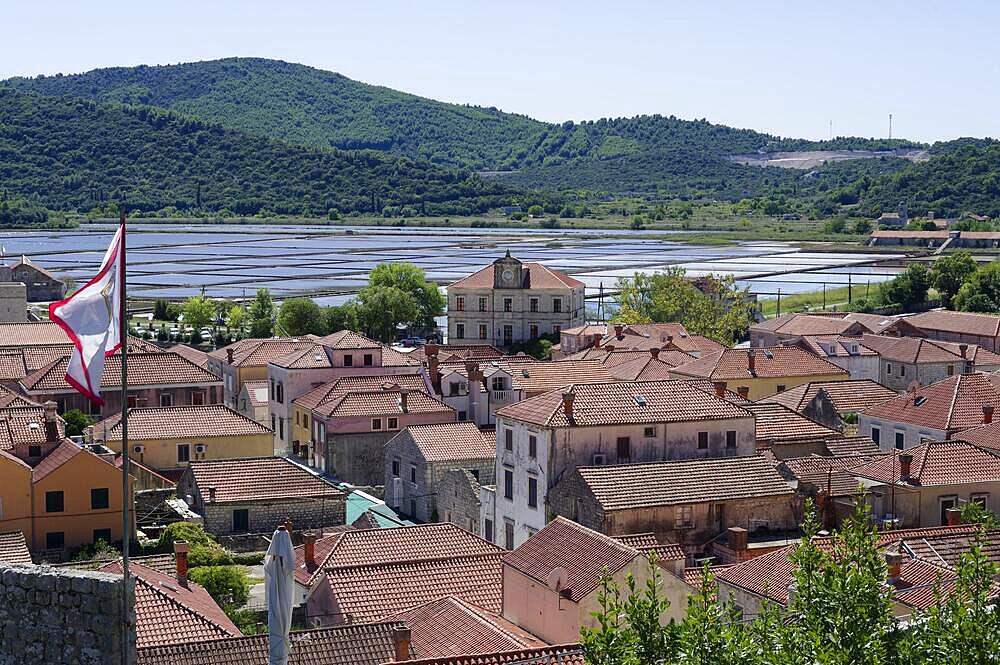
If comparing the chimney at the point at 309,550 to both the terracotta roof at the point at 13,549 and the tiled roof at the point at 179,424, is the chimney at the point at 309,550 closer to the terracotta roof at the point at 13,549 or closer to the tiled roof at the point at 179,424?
the terracotta roof at the point at 13,549

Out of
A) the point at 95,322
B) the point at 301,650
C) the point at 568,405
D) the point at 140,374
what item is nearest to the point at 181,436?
the point at 140,374

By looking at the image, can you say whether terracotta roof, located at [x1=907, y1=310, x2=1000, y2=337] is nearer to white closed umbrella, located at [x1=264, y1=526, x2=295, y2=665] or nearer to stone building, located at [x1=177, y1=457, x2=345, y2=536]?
stone building, located at [x1=177, y1=457, x2=345, y2=536]

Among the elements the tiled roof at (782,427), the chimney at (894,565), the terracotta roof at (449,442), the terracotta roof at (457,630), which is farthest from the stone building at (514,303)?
the chimney at (894,565)

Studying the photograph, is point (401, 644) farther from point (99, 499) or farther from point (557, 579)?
point (99, 499)

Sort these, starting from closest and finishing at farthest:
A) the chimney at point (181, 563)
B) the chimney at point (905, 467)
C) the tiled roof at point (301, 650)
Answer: the tiled roof at point (301, 650), the chimney at point (181, 563), the chimney at point (905, 467)

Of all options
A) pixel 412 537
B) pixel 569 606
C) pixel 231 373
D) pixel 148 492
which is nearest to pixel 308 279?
pixel 231 373

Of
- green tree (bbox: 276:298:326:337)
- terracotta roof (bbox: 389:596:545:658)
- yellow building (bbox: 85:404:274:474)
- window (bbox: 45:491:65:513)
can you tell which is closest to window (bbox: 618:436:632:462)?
terracotta roof (bbox: 389:596:545:658)
